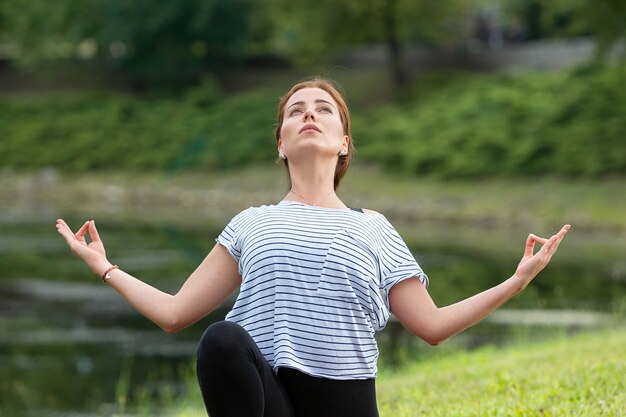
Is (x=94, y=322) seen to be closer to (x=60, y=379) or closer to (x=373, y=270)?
(x=60, y=379)

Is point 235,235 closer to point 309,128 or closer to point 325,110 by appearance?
point 309,128

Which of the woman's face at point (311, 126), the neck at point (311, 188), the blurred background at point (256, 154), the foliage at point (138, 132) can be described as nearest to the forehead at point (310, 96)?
the woman's face at point (311, 126)

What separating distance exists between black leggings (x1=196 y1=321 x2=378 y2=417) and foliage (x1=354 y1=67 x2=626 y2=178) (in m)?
26.1

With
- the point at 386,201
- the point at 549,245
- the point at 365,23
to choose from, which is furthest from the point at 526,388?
the point at 365,23

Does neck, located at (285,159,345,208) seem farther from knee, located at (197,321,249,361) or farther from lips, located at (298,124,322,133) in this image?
knee, located at (197,321,249,361)

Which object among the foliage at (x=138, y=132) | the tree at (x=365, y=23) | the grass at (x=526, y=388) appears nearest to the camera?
the grass at (x=526, y=388)

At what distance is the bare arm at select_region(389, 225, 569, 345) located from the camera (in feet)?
13.4

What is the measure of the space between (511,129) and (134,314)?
19.5m

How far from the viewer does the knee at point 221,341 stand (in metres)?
3.85

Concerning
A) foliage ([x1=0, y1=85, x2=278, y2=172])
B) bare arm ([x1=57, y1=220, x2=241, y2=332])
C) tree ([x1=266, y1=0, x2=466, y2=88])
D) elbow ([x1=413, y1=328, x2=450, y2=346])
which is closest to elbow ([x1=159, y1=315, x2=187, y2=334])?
bare arm ([x1=57, y1=220, x2=241, y2=332])

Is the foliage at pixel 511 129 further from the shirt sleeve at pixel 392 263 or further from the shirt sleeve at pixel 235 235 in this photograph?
the shirt sleeve at pixel 235 235

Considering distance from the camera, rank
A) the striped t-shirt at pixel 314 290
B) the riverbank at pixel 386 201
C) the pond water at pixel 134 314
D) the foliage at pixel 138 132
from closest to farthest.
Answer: the striped t-shirt at pixel 314 290
the pond water at pixel 134 314
the riverbank at pixel 386 201
the foliage at pixel 138 132

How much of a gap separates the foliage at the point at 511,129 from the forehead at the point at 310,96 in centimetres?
2564

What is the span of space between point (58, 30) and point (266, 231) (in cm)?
4457
